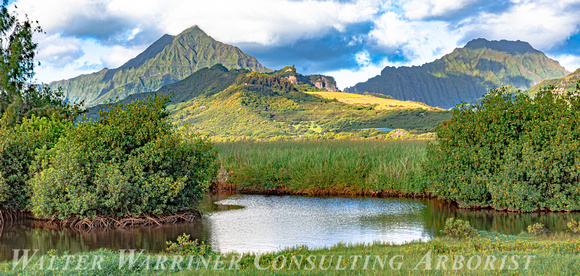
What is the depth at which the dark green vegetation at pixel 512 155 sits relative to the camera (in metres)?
14.0

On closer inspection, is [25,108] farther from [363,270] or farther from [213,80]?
[213,80]

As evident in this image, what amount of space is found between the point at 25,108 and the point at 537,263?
20.7m

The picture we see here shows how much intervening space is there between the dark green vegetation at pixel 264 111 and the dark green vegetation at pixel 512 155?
62553mm

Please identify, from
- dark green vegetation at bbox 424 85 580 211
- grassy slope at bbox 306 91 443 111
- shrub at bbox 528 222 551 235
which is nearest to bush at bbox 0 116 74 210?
dark green vegetation at bbox 424 85 580 211

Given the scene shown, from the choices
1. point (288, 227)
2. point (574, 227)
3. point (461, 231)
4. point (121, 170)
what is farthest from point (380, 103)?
point (461, 231)

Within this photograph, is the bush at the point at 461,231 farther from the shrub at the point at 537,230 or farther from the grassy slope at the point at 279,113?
the grassy slope at the point at 279,113

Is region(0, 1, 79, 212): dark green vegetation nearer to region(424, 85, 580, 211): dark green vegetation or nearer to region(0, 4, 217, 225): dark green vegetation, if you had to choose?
region(0, 4, 217, 225): dark green vegetation

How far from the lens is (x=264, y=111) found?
363ft

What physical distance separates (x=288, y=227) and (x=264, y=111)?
9840cm

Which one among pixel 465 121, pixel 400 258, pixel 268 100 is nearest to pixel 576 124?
pixel 465 121

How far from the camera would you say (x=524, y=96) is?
1562 centimetres

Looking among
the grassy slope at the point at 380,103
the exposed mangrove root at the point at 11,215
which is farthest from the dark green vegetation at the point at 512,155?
the grassy slope at the point at 380,103

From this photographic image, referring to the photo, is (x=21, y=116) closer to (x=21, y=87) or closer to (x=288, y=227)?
(x=21, y=87)

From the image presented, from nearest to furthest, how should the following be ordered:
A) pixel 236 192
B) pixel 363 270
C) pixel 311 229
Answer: pixel 363 270 < pixel 311 229 < pixel 236 192
